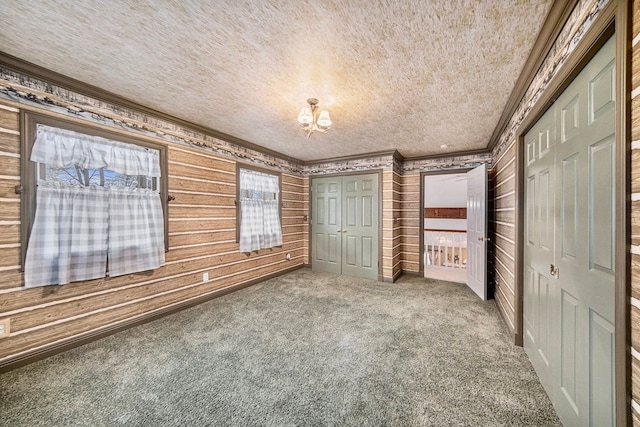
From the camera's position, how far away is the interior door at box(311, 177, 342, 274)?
4.80 metres

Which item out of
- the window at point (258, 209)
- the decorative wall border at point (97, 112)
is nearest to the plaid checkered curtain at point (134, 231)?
the decorative wall border at point (97, 112)

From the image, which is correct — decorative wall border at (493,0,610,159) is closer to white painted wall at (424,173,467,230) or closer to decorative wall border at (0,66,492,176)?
decorative wall border at (0,66,492,176)

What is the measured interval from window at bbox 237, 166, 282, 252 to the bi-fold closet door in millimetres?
936

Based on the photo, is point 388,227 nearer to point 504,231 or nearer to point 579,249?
point 504,231

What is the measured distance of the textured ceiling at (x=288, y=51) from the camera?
1359 mm

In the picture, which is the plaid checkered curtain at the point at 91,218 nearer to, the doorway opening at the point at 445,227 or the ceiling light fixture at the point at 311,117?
the ceiling light fixture at the point at 311,117

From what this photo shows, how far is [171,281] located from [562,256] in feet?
11.8

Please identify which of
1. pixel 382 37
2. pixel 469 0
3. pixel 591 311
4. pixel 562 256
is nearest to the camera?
pixel 591 311

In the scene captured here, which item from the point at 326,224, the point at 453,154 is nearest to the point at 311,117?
the point at 326,224

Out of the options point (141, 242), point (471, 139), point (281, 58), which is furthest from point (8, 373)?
point (471, 139)

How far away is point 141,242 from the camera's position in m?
2.54

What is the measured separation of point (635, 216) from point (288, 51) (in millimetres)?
1935

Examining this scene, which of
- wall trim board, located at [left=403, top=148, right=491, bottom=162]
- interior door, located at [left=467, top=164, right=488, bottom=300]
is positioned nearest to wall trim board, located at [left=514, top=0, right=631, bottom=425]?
interior door, located at [left=467, top=164, right=488, bottom=300]

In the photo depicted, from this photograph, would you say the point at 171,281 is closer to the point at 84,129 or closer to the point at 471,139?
the point at 84,129
